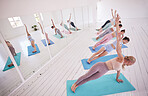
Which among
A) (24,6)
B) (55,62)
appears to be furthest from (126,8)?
(24,6)

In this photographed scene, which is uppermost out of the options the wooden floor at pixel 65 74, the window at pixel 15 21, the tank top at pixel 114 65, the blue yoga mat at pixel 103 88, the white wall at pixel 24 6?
the white wall at pixel 24 6

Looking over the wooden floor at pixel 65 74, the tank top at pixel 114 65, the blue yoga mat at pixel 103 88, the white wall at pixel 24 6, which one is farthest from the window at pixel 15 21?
the tank top at pixel 114 65

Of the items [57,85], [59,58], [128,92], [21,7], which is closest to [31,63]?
[59,58]

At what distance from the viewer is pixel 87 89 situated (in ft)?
6.33

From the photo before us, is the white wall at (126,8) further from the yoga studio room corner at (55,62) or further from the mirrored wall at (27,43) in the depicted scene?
the mirrored wall at (27,43)

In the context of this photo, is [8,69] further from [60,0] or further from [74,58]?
[60,0]

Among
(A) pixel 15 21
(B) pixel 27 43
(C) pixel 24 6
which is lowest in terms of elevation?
(B) pixel 27 43

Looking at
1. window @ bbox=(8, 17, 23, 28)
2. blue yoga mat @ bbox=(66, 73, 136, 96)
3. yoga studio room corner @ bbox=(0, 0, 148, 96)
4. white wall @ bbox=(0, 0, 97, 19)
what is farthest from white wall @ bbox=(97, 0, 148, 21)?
window @ bbox=(8, 17, 23, 28)

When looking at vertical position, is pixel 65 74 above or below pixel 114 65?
below

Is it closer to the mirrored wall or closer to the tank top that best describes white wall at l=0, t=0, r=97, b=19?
the mirrored wall

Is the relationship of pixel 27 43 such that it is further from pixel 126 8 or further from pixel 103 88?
pixel 126 8

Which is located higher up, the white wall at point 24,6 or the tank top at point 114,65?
the white wall at point 24,6

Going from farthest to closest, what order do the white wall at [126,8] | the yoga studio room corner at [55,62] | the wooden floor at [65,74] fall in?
the white wall at [126,8]
the wooden floor at [65,74]
the yoga studio room corner at [55,62]

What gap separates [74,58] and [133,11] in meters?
8.73
